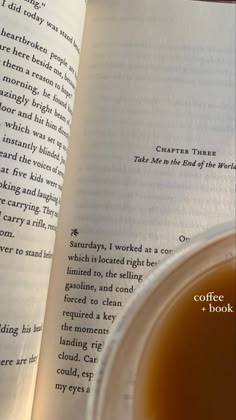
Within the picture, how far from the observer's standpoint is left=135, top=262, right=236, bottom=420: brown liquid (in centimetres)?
49

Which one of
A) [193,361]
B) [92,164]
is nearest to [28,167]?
[92,164]

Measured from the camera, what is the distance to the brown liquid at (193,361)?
49 centimetres

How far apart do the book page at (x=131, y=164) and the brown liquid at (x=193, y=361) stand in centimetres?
5

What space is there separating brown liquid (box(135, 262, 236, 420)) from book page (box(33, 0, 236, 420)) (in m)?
0.05

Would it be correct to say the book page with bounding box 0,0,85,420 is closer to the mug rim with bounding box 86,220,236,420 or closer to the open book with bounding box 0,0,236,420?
the open book with bounding box 0,0,236,420

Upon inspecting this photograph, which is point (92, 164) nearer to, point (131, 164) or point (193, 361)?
point (131, 164)

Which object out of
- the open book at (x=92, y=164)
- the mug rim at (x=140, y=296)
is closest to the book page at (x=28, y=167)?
the open book at (x=92, y=164)

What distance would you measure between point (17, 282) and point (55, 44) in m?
0.20

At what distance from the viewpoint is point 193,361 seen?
Result: 513mm

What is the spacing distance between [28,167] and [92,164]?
0.06 metres

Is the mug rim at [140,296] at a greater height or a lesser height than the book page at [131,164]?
lesser

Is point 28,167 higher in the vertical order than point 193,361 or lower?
higher

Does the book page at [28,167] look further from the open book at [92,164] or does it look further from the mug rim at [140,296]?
the mug rim at [140,296]

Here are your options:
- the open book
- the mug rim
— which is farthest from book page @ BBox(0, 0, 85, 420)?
the mug rim
